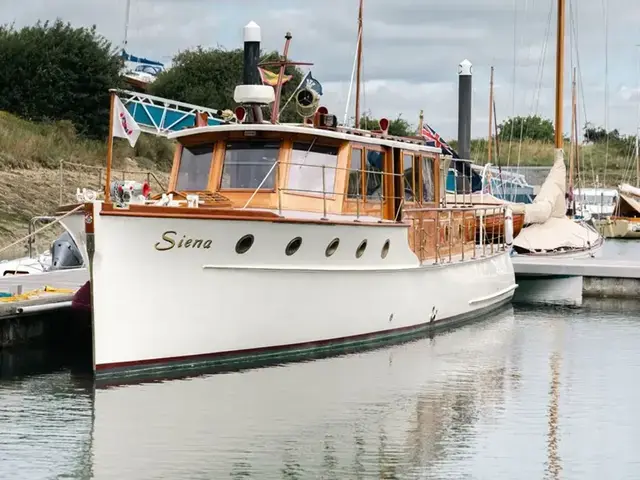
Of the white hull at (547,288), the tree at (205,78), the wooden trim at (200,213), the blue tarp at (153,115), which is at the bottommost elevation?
the white hull at (547,288)

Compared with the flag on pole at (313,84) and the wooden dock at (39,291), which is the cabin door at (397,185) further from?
the wooden dock at (39,291)

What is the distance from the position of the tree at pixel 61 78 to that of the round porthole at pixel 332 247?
29684 millimetres

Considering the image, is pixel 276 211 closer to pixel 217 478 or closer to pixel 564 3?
pixel 217 478

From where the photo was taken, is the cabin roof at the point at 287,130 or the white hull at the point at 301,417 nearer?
the white hull at the point at 301,417

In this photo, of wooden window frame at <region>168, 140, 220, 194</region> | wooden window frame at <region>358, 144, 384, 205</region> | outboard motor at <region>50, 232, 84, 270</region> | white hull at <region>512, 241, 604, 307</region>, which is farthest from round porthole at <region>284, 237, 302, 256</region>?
white hull at <region>512, 241, 604, 307</region>

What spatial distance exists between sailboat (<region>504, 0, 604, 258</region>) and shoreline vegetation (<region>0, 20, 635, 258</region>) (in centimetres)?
870

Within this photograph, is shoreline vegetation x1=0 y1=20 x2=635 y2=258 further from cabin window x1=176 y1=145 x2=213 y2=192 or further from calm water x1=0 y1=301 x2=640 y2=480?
calm water x1=0 y1=301 x2=640 y2=480

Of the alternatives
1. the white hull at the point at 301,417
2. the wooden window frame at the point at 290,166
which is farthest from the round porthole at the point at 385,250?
the white hull at the point at 301,417

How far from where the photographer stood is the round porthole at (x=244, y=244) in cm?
1688

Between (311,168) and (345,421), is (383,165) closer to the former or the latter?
(311,168)

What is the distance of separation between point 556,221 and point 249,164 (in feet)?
48.3

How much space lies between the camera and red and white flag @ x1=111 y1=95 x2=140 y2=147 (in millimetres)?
15836

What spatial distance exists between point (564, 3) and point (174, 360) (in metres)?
19.5

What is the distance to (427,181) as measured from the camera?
22031 millimetres
